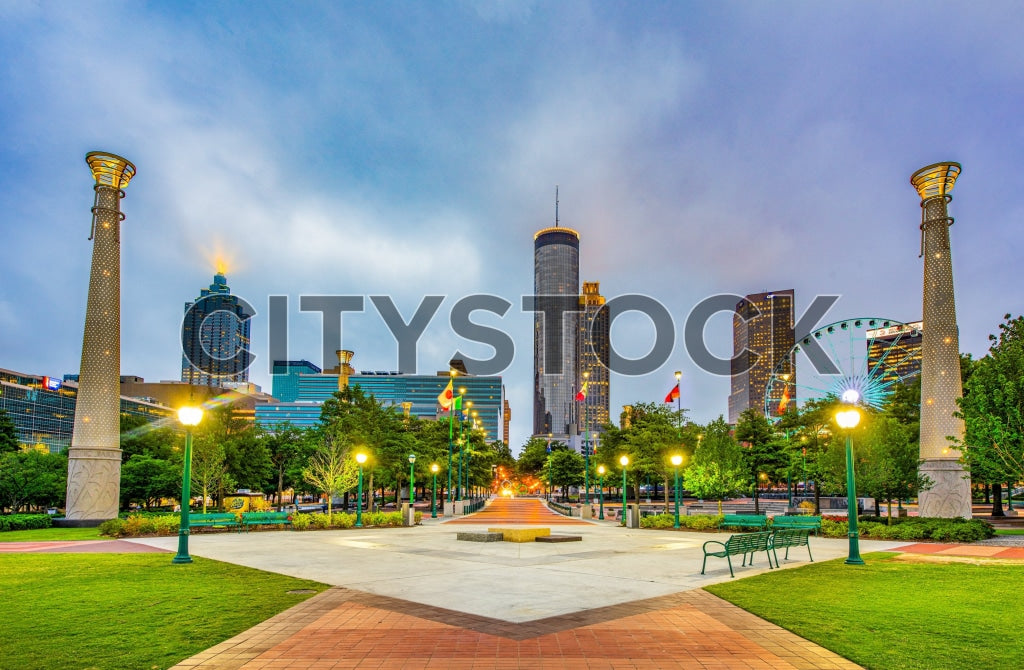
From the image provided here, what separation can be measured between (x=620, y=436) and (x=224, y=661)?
57.0m

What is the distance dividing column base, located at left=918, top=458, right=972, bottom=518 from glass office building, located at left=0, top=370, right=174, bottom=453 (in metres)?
143

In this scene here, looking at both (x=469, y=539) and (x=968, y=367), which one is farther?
(x=968, y=367)

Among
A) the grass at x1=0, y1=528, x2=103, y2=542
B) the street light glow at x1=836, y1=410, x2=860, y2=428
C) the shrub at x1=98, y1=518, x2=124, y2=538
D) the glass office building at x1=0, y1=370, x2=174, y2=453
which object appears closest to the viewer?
the street light glow at x1=836, y1=410, x2=860, y2=428

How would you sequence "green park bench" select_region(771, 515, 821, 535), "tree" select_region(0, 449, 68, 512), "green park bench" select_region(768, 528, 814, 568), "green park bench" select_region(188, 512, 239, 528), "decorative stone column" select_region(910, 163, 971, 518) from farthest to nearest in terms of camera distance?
"tree" select_region(0, 449, 68, 512) < "decorative stone column" select_region(910, 163, 971, 518) < "green park bench" select_region(188, 512, 239, 528) < "green park bench" select_region(771, 515, 821, 535) < "green park bench" select_region(768, 528, 814, 568)

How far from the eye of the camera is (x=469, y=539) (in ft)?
81.7

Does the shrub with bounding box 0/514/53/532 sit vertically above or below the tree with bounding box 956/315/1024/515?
below

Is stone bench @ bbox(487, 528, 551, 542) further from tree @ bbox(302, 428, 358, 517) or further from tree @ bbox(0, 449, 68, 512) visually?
tree @ bbox(0, 449, 68, 512)

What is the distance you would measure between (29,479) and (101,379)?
41.6 feet

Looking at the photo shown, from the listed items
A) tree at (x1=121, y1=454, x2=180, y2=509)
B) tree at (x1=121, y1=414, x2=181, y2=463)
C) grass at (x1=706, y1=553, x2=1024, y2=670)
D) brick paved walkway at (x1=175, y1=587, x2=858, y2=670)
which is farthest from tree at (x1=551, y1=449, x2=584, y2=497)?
brick paved walkway at (x1=175, y1=587, x2=858, y2=670)

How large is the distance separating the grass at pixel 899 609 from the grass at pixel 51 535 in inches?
1008

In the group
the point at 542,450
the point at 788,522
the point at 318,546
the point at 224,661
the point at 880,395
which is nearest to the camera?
the point at 224,661

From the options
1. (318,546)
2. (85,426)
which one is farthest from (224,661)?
(85,426)

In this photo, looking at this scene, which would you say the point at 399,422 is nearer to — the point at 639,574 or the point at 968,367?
the point at 639,574

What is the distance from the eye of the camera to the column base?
102 ft
